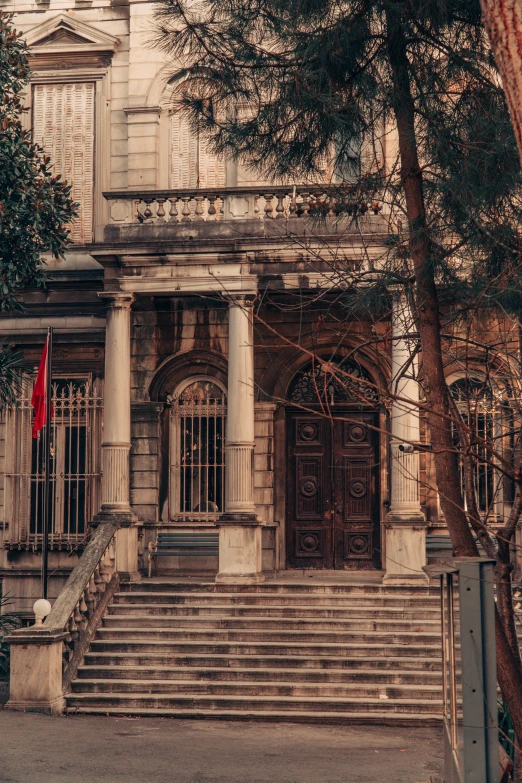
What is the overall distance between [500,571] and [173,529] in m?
11.1

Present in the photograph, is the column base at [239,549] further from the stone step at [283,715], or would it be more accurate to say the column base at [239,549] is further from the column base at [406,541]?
the stone step at [283,715]

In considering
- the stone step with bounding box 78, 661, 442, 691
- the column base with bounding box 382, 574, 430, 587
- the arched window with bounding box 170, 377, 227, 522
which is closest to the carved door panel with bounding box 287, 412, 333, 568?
the arched window with bounding box 170, 377, 227, 522

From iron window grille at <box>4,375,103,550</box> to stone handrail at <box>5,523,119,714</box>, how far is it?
2.72 metres

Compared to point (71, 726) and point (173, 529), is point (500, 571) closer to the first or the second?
point (71, 726)

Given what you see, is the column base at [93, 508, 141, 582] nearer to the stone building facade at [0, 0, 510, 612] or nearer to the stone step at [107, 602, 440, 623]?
the stone building facade at [0, 0, 510, 612]

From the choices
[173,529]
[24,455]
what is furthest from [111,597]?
[24,455]

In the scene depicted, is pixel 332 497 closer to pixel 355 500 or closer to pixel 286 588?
pixel 355 500

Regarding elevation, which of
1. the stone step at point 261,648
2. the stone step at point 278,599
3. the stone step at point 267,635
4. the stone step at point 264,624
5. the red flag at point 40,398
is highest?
the red flag at point 40,398

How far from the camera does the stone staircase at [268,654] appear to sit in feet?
42.9

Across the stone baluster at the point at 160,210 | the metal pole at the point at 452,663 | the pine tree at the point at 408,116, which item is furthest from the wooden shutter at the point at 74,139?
the metal pole at the point at 452,663

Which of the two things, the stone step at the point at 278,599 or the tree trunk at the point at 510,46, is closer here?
the tree trunk at the point at 510,46

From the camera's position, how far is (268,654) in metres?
14.1

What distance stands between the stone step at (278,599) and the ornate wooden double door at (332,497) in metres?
2.76

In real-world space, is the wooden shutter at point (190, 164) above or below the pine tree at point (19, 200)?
above
